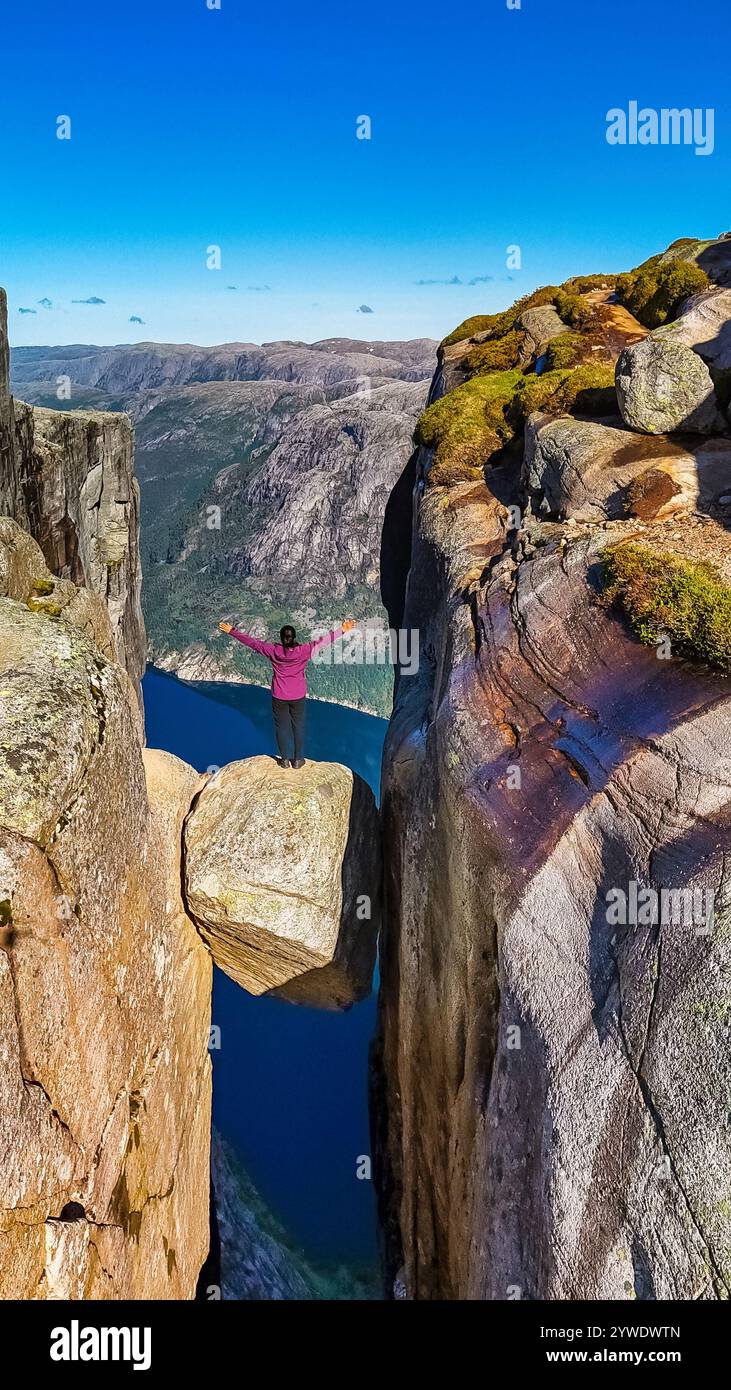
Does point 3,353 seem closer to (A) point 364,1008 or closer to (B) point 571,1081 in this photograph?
(B) point 571,1081

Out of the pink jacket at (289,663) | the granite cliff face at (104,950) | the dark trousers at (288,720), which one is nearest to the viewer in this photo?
the granite cliff face at (104,950)

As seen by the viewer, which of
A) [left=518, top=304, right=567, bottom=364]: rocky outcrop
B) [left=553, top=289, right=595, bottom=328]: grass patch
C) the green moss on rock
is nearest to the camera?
the green moss on rock

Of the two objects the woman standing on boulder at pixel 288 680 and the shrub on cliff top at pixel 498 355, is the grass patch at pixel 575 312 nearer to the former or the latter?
the shrub on cliff top at pixel 498 355

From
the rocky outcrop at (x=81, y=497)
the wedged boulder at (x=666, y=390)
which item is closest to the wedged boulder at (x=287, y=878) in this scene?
the rocky outcrop at (x=81, y=497)

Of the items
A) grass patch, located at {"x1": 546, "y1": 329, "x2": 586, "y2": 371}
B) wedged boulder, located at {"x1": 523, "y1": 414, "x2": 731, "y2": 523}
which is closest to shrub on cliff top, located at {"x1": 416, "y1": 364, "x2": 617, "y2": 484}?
grass patch, located at {"x1": 546, "y1": 329, "x2": 586, "y2": 371}

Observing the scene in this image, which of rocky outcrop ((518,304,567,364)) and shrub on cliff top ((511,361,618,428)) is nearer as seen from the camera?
shrub on cliff top ((511,361,618,428))

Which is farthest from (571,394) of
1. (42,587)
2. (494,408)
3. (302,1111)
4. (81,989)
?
(302,1111)

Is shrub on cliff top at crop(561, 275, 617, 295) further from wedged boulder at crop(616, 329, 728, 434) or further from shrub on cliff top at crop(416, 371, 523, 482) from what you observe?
wedged boulder at crop(616, 329, 728, 434)

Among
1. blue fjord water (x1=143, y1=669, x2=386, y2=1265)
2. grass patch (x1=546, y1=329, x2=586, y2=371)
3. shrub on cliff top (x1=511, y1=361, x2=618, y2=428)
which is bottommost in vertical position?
blue fjord water (x1=143, y1=669, x2=386, y2=1265)
